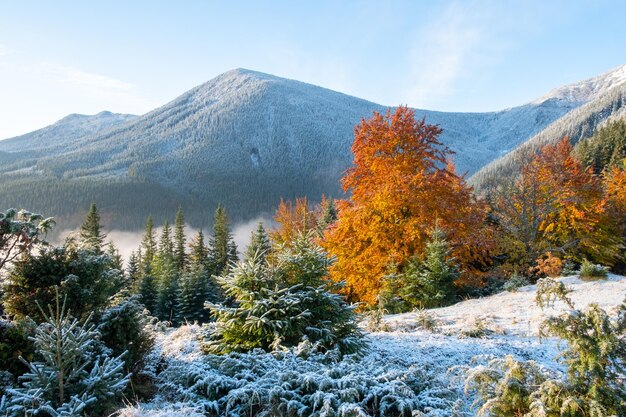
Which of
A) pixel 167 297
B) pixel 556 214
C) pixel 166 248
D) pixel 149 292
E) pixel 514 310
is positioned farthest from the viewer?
pixel 166 248

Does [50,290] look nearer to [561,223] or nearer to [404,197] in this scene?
[404,197]

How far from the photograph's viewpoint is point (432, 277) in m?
14.6

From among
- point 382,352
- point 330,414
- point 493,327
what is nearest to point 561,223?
point 493,327

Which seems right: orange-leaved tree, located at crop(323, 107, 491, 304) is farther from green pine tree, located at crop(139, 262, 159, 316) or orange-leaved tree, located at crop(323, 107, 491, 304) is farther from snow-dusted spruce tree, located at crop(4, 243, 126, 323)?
green pine tree, located at crop(139, 262, 159, 316)

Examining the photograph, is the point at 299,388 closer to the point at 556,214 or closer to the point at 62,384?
the point at 62,384

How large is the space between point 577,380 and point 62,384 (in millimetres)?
5909

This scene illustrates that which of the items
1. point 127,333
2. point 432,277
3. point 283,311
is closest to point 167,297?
point 432,277

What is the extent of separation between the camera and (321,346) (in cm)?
654

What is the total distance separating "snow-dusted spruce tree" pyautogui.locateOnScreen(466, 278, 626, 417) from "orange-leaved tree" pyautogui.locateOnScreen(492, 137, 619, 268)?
51.9 feet

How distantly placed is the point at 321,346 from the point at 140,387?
2.84m

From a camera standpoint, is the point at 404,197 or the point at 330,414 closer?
the point at 330,414

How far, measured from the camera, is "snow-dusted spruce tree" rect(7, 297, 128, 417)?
178 inches

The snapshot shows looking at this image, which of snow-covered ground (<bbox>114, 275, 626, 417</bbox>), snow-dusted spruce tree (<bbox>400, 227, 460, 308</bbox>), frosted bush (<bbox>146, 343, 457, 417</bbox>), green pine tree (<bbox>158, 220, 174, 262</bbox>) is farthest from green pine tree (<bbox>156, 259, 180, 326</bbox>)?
frosted bush (<bbox>146, 343, 457, 417</bbox>)

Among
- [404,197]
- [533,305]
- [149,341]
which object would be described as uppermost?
[404,197]
